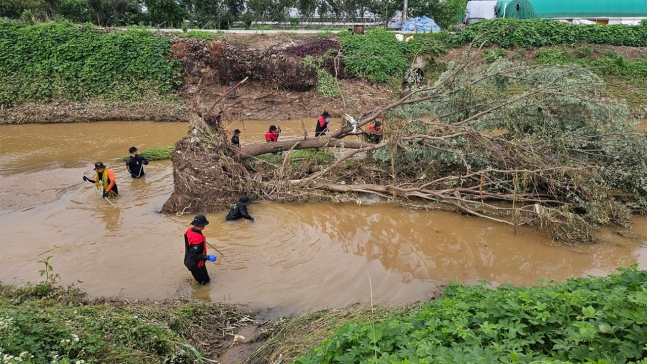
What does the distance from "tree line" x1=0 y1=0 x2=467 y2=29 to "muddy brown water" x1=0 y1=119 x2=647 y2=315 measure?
1677 cm

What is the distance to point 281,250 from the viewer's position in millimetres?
7820

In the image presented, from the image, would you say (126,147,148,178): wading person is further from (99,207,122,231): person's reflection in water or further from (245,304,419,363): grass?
(245,304,419,363): grass

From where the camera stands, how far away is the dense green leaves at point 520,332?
9.95ft

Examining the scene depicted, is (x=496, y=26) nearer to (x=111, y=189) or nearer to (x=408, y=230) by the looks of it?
(x=408, y=230)

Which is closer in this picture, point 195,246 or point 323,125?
point 195,246

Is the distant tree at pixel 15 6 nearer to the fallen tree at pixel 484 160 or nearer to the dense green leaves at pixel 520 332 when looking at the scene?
the fallen tree at pixel 484 160

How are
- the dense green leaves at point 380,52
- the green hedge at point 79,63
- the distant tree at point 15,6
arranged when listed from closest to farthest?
the green hedge at point 79,63, the dense green leaves at point 380,52, the distant tree at point 15,6

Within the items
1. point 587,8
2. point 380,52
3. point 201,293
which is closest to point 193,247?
point 201,293

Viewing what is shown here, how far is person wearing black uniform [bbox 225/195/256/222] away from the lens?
861 cm

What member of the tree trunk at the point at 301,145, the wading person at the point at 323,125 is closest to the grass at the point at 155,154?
the tree trunk at the point at 301,145

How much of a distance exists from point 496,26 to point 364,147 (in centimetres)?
1618

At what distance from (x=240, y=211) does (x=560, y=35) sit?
20414 mm

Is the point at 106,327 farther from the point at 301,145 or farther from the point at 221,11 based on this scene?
the point at 221,11

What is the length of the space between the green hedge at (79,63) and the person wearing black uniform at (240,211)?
12.5m
